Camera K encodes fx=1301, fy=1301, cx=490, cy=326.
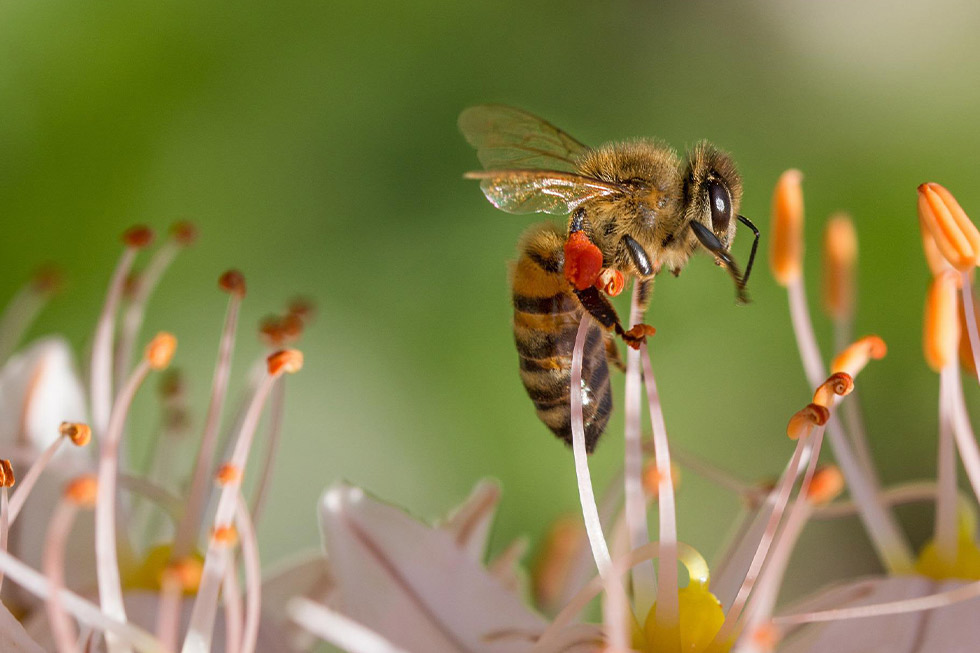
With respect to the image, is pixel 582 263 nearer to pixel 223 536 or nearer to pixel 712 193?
pixel 712 193

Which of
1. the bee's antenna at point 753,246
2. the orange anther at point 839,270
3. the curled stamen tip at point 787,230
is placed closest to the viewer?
the bee's antenna at point 753,246

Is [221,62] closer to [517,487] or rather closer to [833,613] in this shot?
[517,487]

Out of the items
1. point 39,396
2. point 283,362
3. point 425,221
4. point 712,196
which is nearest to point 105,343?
point 39,396

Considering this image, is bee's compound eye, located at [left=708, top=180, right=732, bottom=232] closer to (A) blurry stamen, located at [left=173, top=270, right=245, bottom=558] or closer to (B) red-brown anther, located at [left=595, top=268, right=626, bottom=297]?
(B) red-brown anther, located at [left=595, top=268, right=626, bottom=297]

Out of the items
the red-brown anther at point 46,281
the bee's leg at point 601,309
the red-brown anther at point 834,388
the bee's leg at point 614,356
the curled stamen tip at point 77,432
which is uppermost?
the red-brown anther at point 834,388

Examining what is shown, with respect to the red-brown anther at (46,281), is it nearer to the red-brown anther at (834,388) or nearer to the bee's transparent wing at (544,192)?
the bee's transparent wing at (544,192)

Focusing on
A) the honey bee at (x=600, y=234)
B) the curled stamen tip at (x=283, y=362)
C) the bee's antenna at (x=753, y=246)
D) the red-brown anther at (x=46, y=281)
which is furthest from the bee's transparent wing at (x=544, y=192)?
the red-brown anther at (x=46, y=281)

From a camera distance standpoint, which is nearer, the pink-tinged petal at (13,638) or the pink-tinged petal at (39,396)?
the pink-tinged petal at (13,638)

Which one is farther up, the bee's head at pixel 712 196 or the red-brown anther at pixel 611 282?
the bee's head at pixel 712 196
